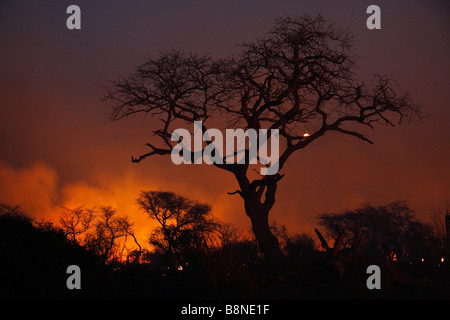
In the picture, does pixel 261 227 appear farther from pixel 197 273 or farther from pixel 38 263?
pixel 38 263

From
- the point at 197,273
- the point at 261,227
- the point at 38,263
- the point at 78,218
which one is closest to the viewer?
the point at 38,263

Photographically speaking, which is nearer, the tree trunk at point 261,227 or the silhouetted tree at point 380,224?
the tree trunk at point 261,227

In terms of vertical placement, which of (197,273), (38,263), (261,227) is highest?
(261,227)

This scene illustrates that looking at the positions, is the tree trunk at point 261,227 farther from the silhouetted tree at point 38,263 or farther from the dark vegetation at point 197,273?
the silhouetted tree at point 38,263

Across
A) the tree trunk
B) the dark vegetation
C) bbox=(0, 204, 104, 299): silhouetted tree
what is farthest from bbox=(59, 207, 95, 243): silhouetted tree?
bbox=(0, 204, 104, 299): silhouetted tree

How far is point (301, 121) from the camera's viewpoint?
52.6 feet

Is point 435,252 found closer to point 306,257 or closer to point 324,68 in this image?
point 306,257

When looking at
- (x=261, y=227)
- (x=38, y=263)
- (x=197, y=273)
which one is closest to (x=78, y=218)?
(x=261, y=227)

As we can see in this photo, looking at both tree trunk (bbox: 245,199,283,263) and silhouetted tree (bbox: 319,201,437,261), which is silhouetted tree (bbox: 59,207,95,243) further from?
tree trunk (bbox: 245,199,283,263)

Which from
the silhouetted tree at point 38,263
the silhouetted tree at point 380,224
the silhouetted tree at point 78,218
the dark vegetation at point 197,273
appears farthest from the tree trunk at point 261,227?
the silhouetted tree at point 78,218

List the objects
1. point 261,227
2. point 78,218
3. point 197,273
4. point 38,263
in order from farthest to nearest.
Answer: point 78,218
point 261,227
point 197,273
point 38,263
